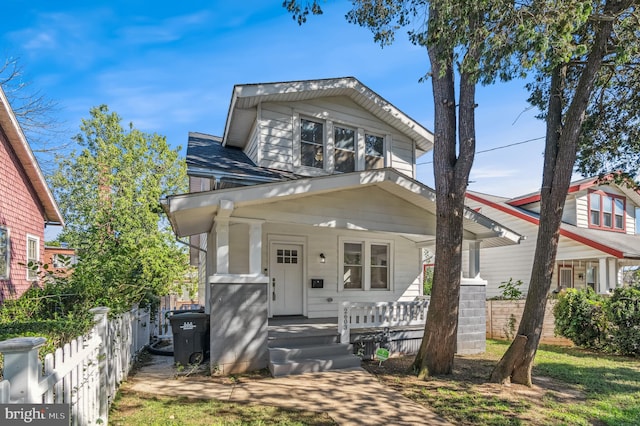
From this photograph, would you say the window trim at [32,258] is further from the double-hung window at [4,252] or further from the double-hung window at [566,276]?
the double-hung window at [566,276]

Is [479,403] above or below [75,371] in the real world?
below

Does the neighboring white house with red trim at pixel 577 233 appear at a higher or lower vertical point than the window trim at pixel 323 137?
lower

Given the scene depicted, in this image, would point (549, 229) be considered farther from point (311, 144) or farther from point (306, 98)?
point (306, 98)

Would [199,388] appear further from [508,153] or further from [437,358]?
[508,153]

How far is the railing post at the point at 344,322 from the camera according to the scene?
739 cm

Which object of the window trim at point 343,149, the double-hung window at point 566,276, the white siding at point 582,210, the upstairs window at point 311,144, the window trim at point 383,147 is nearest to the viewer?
the upstairs window at point 311,144

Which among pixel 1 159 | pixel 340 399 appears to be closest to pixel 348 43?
pixel 340 399

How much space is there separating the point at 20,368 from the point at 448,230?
5668 mm

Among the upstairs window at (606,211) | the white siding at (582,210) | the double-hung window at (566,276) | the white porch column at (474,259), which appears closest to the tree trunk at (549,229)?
the white porch column at (474,259)

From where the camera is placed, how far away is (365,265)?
10.4 metres

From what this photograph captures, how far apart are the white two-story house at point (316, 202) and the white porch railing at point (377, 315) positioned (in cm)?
153

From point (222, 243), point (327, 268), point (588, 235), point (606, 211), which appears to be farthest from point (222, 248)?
point (606, 211)

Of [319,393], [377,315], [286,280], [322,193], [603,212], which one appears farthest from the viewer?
[603,212]

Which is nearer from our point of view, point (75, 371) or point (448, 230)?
point (75, 371)
